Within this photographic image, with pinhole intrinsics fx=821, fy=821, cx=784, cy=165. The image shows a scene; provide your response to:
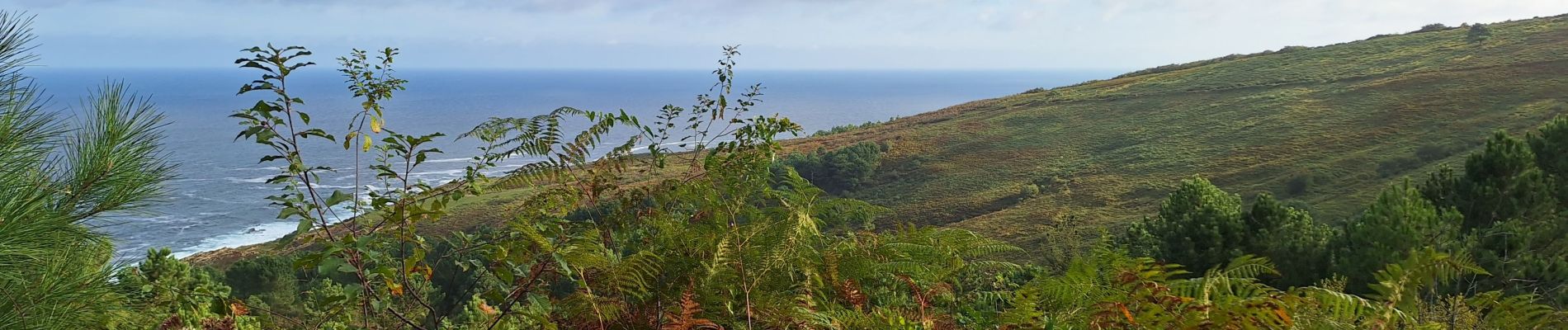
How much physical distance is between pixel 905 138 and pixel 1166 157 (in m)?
15.2

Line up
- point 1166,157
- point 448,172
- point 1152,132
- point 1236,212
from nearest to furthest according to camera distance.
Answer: point 1236,212 → point 1166,157 → point 1152,132 → point 448,172

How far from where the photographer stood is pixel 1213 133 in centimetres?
4081

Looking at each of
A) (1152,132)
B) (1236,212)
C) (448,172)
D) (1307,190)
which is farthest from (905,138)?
(1236,212)

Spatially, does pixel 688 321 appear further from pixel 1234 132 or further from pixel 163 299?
pixel 1234 132

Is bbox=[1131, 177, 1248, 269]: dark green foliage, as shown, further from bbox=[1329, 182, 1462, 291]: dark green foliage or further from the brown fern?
the brown fern

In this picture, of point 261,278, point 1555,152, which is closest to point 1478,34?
point 1555,152

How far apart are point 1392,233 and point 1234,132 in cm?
3195

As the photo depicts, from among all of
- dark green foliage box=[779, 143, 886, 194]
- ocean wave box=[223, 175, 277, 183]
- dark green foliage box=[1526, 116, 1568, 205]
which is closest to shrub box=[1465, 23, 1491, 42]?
dark green foliage box=[779, 143, 886, 194]

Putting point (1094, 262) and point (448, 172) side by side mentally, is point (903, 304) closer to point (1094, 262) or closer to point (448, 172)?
point (1094, 262)

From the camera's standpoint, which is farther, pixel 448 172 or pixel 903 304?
pixel 448 172

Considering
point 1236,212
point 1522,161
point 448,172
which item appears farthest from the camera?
point 448,172

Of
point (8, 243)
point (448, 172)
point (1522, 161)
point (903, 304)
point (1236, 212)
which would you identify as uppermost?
point (8, 243)

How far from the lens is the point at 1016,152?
42875mm

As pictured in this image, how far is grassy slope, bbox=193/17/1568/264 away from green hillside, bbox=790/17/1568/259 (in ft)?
0.42
